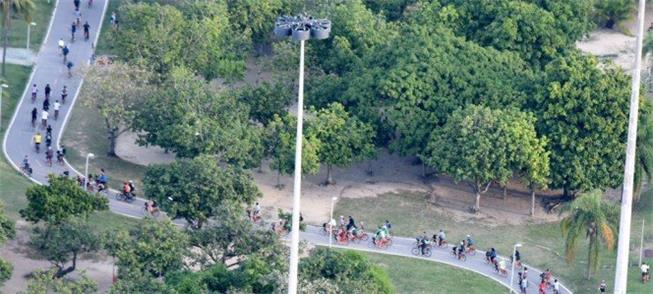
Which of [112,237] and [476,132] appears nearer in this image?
[112,237]

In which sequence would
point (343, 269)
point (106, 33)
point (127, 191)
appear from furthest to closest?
point (106, 33) → point (127, 191) → point (343, 269)

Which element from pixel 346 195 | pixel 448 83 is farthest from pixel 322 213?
pixel 448 83

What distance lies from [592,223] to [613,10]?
49749 millimetres

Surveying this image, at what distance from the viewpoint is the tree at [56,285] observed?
111 m

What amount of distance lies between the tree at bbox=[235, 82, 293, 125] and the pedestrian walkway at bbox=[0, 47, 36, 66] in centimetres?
2132

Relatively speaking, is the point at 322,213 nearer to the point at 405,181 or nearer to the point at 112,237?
the point at 405,181

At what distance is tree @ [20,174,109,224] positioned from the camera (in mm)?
120250

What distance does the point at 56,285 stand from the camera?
112 meters

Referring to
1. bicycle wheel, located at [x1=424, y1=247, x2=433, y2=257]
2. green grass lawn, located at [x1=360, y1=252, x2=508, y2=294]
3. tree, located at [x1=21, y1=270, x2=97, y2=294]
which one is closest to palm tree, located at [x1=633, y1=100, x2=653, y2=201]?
green grass lawn, located at [x1=360, y1=252, x2=508, y2=294]

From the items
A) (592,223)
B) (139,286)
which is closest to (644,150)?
(592,223)

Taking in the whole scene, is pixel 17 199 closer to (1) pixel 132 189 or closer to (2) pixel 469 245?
(1) pixel 132 189

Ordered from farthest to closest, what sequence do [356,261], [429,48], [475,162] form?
[429,48] → [475,162] → [356,261]

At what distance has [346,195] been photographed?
138 metres

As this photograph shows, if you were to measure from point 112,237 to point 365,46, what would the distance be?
3510cm
